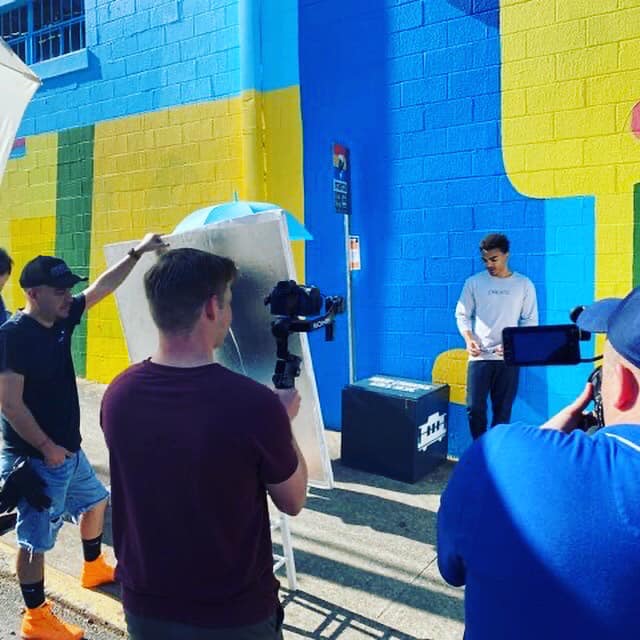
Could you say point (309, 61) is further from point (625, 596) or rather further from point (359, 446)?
point (625, 596)

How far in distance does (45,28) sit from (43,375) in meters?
6.52

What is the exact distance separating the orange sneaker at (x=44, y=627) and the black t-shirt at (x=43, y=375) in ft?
2.31

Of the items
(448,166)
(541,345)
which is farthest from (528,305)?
(541,345)

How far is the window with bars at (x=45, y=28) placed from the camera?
7.50 meters

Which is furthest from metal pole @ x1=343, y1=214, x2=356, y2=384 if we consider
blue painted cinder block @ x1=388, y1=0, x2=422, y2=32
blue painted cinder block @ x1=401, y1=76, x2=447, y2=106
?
blue painted cinder block @ x1=388, y1=0, x2=422, y2=32

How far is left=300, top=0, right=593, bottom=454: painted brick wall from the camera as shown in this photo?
4754mm

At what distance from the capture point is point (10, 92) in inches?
105

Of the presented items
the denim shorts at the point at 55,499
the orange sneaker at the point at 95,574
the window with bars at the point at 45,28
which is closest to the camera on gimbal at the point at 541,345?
the denim shorts at the point at 55,499

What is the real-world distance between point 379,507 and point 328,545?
602mm

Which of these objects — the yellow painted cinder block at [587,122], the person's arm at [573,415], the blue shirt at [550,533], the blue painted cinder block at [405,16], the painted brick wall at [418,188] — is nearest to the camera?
the blue shirt at [550,533]

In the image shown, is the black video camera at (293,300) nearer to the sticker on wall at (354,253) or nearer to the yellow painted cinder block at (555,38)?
the sticker on wall at (354,253)

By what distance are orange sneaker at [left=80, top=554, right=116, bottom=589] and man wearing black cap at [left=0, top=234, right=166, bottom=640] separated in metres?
0.38

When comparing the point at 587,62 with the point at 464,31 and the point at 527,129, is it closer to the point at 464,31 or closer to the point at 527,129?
the point at 527,129

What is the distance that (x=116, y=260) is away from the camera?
325 centimetres
